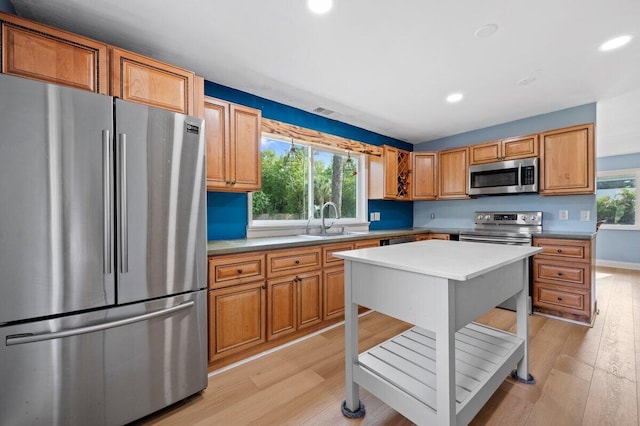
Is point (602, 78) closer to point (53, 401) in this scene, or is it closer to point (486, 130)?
point (486, 130)

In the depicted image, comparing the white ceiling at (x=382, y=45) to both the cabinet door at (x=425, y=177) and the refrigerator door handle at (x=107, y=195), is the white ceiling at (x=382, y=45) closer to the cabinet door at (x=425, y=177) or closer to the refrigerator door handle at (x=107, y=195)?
the refrigerator door handle at (x=107, y=195)

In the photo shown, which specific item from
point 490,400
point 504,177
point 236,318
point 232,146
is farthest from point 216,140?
point 504,177

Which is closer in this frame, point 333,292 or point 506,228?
point 333,292

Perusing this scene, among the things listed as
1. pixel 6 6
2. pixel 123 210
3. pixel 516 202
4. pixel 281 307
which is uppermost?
pixel 6 6

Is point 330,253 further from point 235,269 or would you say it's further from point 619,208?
point 619,208

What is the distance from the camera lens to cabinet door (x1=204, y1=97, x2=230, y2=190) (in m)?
2.26

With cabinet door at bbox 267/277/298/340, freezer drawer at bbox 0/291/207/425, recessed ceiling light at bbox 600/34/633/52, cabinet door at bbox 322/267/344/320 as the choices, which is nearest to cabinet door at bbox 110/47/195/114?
freezer drawer at bbox 0/291/207/425

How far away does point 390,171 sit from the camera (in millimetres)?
4051

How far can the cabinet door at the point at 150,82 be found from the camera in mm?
1687

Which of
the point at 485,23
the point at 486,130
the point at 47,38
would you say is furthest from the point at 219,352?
the point at 486,130

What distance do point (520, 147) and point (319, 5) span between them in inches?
127

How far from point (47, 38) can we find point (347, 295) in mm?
2193

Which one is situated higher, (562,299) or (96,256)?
(96,256)

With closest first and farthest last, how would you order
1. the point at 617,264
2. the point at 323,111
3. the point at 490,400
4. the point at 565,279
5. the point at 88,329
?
the point at 88,329 < the point at 490,400 < the point at 565,279 < the point at 323,111 < the point at 617,264
